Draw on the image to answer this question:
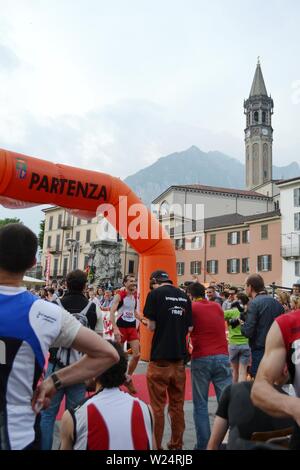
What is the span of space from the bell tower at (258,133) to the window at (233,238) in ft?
113

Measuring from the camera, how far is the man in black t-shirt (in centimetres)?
462

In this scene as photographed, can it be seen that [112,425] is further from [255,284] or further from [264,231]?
[264,231]

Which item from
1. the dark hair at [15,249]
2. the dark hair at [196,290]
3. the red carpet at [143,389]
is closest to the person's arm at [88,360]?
the dark hair at [15,249]

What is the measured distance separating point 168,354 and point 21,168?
5.26 meters

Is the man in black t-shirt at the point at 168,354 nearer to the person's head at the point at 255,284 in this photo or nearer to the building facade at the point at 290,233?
the person's head at the point at 255,284

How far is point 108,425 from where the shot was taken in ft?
7.88

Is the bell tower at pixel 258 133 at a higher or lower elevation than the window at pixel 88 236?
higher

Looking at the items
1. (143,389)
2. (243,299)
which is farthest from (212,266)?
(143,389)

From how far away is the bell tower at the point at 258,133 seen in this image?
253 ft

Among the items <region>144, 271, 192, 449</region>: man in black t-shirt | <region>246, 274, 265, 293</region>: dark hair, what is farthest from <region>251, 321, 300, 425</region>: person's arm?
<region>246, 274, 265, 293</region>: dark hair

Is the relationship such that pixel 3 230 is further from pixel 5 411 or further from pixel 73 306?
pixel 73 306

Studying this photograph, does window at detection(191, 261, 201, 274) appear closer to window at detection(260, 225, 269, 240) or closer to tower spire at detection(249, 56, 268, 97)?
window at detection(260, 225, 269, 240)

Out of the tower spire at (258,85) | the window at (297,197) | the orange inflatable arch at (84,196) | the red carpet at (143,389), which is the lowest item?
the red carpet at (143,389)
